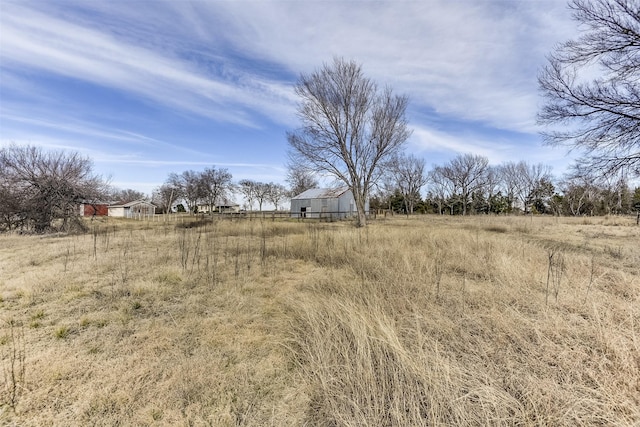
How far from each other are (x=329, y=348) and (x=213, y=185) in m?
60.4

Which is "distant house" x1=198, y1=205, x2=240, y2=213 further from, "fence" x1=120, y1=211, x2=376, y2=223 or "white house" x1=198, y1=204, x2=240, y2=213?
"fence" x1=120, y1=211, x2=376, y2=223

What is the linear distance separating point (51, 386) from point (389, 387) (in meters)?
2.71

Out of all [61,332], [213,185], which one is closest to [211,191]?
[213,185]

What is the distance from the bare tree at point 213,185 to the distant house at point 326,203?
28374mm

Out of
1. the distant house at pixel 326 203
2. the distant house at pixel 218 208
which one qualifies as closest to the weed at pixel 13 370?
the distant house at pixel 326 203

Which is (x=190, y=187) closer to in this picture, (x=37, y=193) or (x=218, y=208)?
(x=218, y=208)

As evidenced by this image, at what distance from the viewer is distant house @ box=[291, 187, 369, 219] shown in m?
32.3

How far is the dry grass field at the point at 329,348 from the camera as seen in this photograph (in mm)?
1913

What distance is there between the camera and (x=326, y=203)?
1305 inches

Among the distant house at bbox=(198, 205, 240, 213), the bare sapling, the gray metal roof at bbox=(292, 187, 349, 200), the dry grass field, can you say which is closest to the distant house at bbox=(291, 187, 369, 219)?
the gray metal roof at bbox=(292, 187, 349, 200)

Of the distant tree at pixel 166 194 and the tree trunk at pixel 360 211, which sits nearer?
the tree trunk at pixel 360 211

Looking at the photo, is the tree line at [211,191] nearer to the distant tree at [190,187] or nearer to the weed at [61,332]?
the distant tree at [190,187]

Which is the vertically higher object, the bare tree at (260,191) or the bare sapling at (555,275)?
the bare tree at (260,191)

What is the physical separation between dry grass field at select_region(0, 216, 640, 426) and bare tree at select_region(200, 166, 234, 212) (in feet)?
179
